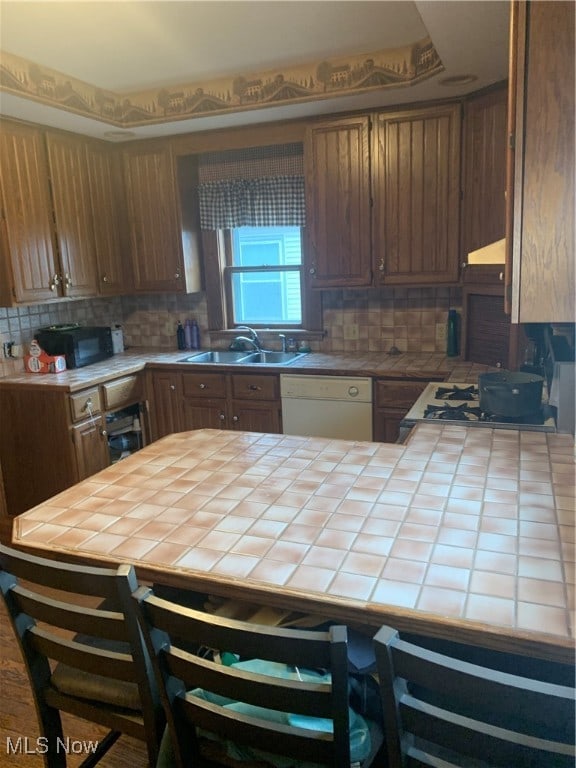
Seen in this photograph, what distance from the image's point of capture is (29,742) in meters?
1.98

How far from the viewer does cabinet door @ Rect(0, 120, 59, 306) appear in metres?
3.23

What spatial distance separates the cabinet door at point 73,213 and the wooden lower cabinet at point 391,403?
6.57ft

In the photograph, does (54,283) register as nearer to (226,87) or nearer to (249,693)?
(226,87)

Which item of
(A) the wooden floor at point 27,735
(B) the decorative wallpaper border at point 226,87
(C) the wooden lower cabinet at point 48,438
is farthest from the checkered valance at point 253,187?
(A) the wooden floor at point 27,735

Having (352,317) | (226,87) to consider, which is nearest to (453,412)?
(352,317)

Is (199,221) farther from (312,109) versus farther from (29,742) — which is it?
(29,742)

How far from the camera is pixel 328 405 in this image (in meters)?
3.47

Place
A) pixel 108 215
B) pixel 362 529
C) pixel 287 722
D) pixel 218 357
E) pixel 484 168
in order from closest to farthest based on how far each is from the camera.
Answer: pixel 287 722 → pixel 362 529 → pixel 484 168 → pixel 108 215 → pixel 218 357

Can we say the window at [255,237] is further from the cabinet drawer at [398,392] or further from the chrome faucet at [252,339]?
the cabinet drawer at [398,392]

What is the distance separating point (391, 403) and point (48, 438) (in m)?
1.96

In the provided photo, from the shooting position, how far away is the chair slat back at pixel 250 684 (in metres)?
0.92

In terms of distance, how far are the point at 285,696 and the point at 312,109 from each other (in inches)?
125

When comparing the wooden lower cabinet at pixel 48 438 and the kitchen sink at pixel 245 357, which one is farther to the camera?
the kitchen sink at pixel 245 357

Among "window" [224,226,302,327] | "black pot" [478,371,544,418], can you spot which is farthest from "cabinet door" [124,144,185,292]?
"black pot" [478,371,544,418]
